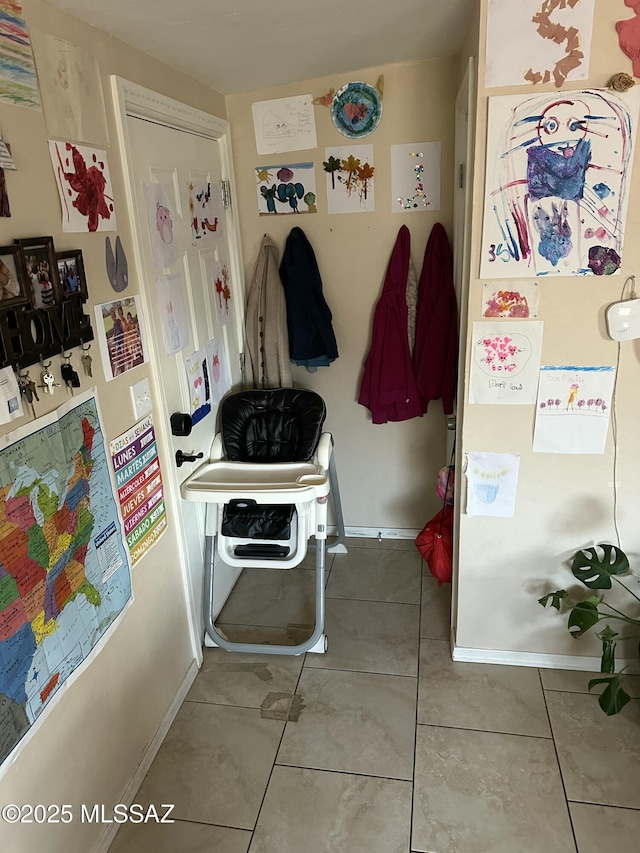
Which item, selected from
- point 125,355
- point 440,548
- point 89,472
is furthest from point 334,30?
point 440,548

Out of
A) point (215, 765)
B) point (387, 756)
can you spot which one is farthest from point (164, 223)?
point (387, 756)

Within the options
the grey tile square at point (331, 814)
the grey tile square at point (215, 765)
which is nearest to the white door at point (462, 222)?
the grey tile square at point (331, 814)

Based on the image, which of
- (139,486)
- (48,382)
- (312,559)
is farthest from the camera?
(312,559)

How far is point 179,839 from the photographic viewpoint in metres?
1.77

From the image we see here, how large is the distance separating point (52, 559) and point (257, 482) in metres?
0.91

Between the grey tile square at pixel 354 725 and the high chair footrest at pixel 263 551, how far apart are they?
1.54 ft

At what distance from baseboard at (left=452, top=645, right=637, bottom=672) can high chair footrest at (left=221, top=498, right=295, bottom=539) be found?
83 cm

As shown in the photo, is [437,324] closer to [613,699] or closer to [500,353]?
[500,353]

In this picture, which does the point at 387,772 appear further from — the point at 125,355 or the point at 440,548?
the point at 125,355

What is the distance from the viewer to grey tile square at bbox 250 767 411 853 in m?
1.73

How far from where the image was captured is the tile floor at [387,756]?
1751 millimetres

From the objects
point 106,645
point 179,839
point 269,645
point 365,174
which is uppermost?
point 365,174

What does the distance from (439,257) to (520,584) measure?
139 centimetres

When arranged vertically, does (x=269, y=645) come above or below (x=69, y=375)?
below
